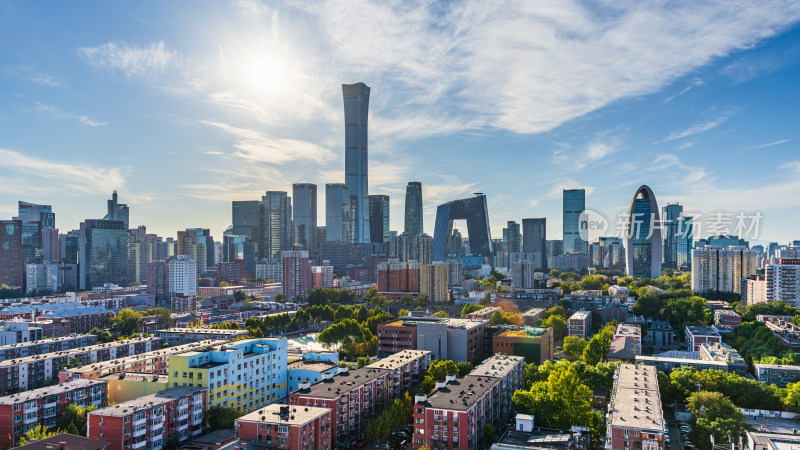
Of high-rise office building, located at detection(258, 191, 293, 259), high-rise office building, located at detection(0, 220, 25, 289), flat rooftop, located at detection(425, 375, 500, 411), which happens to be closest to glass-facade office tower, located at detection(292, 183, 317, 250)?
high-rise office building, located at detection(258, 191, 293, 259)

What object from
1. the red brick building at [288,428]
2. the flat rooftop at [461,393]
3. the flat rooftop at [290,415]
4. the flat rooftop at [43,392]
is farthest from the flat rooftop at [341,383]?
the flat rooftop at [43,392]

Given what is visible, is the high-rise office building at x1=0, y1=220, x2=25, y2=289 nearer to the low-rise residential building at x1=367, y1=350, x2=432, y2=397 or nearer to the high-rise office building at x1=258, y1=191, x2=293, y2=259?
the high-rise office building at x1=258, y1=191, x2=293, y2=259

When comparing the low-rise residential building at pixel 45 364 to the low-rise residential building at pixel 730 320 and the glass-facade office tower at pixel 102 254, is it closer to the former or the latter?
the low-rise residential building at pixel 730 320

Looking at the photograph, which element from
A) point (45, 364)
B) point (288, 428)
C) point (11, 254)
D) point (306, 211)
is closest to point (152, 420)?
point (288, 428)

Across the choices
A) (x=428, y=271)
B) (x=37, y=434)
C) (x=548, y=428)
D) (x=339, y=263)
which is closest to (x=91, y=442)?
(x=37, y=434)

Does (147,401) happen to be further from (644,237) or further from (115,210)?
(115,210)

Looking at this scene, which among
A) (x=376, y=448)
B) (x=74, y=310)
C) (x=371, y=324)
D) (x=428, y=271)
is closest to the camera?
(x=376, y=448)

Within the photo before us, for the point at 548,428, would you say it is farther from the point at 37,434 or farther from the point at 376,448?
the point at 37,434
